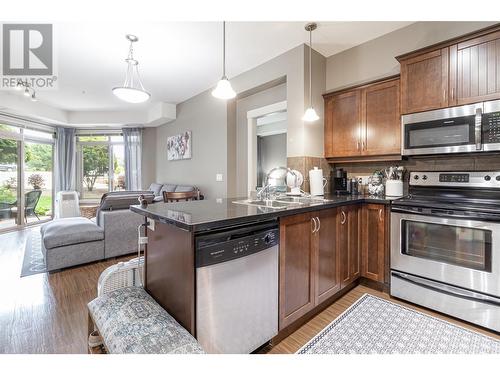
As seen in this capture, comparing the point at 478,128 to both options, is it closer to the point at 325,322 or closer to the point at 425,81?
the point at 425,81

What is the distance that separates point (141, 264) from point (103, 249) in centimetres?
186

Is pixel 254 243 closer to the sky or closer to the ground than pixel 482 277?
closer to the sky

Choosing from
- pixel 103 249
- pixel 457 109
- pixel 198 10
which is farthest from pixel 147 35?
pixel 457 109

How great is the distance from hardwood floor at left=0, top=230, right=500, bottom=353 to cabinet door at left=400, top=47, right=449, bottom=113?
6.18 feet

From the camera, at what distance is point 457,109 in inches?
81.9

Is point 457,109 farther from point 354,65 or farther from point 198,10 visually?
point 198,10

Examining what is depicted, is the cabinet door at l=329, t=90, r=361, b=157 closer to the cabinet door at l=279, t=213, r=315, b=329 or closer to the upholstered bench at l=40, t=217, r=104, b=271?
the cabinet door at l=279, t=213, r=315, b=329

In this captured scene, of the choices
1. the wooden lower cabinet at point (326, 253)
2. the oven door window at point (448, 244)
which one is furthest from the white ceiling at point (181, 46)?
the oven door window at point (448, 244)

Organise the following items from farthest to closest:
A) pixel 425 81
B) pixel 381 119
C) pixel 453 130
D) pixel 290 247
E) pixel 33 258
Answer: pixel 33 258 → pixel 381 119 → pixel 425 81 → pixel 453 130 → pixel 290 247

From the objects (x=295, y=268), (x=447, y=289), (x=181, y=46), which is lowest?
(x=447, y=289)

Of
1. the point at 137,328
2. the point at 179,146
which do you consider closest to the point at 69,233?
the point at 137,328

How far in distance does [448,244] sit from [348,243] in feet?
2.52

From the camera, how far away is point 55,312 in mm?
2043

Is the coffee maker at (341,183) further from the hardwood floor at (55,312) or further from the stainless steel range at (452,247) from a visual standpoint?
the hardwood floor at (55,312)
